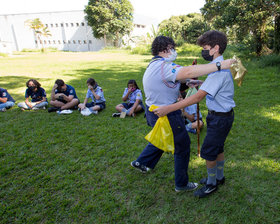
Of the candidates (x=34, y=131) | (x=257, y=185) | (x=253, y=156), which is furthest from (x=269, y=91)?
(x=34, y=131)

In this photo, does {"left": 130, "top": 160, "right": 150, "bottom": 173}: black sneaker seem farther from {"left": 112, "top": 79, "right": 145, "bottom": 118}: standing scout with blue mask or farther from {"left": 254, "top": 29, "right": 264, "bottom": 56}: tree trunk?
{"left": 254, "top": 29, "right": 264, "bottom": 56}: tree trunk

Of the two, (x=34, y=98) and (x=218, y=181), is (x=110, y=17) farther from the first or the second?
(x=218, y=181)

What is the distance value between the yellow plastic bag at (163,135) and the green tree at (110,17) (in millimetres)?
45053

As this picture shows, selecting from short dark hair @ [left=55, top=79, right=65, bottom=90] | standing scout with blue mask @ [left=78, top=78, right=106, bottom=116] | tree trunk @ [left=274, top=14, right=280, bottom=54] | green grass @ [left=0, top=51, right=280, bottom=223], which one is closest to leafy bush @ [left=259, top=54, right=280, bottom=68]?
tree trunk @ [left=274, top=14, right=280, bottom=54]

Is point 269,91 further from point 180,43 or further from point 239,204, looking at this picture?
point 180,43

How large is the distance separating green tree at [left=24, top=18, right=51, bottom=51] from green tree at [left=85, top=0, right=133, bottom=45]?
1397 cm

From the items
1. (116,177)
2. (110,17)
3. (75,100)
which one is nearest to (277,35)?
(75,100)

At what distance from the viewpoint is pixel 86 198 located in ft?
8.52

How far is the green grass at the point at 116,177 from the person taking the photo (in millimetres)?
2338

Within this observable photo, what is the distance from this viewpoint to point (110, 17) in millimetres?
42156

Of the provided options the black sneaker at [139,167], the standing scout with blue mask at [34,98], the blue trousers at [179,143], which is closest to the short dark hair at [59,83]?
the standing scout with blue mask at [34,98]

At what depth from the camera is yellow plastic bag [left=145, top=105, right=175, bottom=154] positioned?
7.22ft

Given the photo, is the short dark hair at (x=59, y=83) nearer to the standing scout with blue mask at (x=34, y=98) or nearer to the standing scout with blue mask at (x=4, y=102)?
the standing scout with blue mask at (x=34, y=98)

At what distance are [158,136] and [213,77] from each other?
36.0 inches
